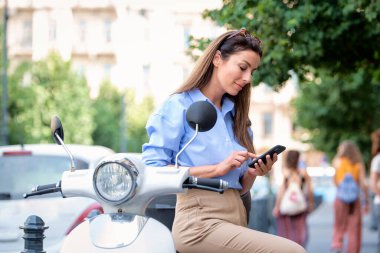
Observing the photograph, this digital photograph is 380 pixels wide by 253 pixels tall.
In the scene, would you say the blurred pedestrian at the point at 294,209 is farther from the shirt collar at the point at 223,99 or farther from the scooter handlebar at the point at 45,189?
the scooter handlebar at the point at 45,189

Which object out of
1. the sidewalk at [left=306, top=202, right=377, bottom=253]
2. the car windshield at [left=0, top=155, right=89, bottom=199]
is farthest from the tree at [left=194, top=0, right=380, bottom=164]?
the sidewalk at [left=306, top=202, right=377, bottom=253]

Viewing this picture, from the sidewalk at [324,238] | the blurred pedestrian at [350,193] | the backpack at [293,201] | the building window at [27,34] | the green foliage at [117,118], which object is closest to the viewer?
the backpack at [293,201]

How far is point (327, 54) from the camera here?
12.5m

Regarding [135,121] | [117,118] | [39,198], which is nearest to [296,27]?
[39,198]

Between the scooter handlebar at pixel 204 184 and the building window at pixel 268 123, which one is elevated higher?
the building window at pixel 268 123

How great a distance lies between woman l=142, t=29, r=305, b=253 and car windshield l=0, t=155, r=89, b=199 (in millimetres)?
5055

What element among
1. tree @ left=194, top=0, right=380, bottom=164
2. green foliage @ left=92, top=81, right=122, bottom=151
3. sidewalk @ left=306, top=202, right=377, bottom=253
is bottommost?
sidewalk @ left=306, top=202, right=377, bottom=253

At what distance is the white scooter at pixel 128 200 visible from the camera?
3770 mm

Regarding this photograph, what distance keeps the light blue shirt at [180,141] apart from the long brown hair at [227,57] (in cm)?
11

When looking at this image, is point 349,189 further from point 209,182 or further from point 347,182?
point 209,182

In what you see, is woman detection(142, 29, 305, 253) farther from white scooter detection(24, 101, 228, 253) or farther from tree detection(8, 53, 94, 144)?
tree detection(8, 53, 94, 144)

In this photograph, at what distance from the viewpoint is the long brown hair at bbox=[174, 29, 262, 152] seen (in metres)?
4.36

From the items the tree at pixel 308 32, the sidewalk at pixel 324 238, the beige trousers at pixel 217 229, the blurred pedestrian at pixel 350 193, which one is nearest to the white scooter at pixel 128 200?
the beige trousers at pixel 217 229

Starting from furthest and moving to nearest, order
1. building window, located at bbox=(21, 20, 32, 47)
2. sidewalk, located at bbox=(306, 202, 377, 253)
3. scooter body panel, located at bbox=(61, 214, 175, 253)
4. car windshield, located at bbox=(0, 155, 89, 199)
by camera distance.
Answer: building window, located at bbox=(21, 20, 32, 47)
sidewalk, located at bbox=(306, 202, 377, 253)
car windshield, located at bbox=(0, 155, 89, 199)
scooter body panel, located at bbox=(61, 214, 175, 253)
